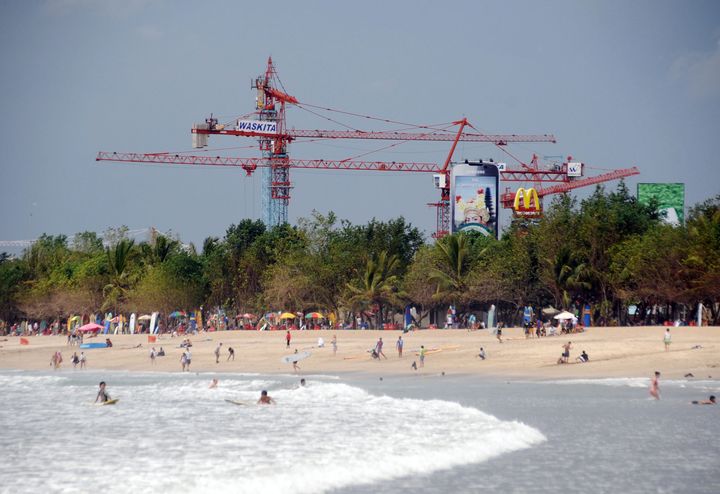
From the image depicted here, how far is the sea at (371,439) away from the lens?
19484 millimetres

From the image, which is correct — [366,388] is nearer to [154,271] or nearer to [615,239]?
[615,239]

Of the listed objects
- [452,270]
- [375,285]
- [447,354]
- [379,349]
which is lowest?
[447,354]

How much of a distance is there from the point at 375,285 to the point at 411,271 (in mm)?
3128

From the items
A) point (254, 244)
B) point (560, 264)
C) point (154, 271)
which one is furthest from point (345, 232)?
point (560, 264)

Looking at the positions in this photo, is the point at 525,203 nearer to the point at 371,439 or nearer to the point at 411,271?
the point at 411,271

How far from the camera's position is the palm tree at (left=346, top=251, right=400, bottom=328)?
69562 millimetres

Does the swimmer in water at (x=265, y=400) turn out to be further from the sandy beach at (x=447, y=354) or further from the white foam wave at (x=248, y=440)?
the sandy beach at (x=447, y=354)

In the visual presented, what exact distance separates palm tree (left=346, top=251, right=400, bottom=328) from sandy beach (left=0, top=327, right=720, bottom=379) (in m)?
7.36

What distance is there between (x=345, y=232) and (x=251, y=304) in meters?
10.4

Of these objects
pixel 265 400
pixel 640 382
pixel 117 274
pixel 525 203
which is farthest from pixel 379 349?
pixel 525 203

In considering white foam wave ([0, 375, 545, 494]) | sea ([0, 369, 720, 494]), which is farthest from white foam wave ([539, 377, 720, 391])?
white foam wave ([0, 375, 545, 494])

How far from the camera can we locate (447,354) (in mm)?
48688

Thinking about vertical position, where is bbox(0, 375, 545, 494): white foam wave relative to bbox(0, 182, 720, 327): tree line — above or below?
below

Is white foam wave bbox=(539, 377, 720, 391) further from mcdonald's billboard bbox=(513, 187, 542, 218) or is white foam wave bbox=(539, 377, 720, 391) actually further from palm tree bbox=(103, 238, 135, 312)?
mcdonald's billboard bbox=(513, 187, 542, 218)
